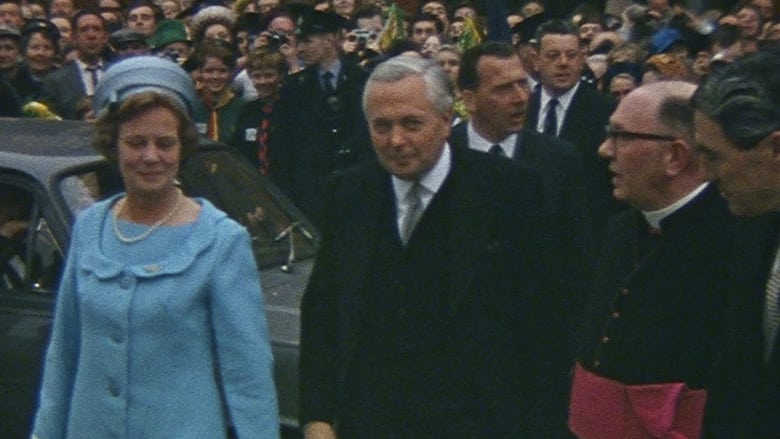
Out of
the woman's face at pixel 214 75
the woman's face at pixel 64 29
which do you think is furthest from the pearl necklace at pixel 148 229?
the woman's face at pixel 64 29

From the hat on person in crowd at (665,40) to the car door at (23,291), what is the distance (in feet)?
26.4

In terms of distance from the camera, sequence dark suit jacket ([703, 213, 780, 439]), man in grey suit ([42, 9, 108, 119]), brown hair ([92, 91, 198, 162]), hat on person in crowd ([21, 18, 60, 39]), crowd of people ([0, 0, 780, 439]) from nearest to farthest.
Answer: dark suit jacket ([703, 213, 780, 439]) < crowd of people ([0, 0, 780, 439]) < brown hair ([92, 91, 198, 162]) < man in grey suit ([42, 9, 108, 119]) < hat on person in crowd ([21, 18, 60, 39])

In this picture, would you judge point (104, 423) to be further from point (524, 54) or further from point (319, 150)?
point (524, 54)

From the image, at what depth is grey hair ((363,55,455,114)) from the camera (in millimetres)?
4996

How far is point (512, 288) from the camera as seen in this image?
16.4 ft

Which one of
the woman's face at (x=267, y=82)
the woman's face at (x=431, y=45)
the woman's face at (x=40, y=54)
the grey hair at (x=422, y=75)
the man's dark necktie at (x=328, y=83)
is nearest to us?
the grey hair at (x=422, y=75)

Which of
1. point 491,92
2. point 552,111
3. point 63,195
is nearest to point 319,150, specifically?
point 552,111

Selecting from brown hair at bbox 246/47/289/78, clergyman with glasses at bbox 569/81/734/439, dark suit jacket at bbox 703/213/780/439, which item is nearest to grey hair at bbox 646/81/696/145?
clergyman with glasses at bbox 569/81/734/439

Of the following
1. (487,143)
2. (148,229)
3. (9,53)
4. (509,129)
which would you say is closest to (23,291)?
(487,143)

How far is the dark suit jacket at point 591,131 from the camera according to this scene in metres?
9.45

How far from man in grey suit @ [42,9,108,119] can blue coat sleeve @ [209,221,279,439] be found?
6657mm

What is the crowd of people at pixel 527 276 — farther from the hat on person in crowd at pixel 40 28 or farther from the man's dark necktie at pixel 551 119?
the hat on person in crowd at pixel 40 28

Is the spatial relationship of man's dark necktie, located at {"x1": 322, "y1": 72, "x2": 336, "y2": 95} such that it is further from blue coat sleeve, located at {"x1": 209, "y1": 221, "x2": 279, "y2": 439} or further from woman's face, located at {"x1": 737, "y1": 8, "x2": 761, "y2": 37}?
blue coat sleeve, located at {"x1": 209, "y1": 221, "x2": 279, "y2": 439}

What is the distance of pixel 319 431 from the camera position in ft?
16.7
